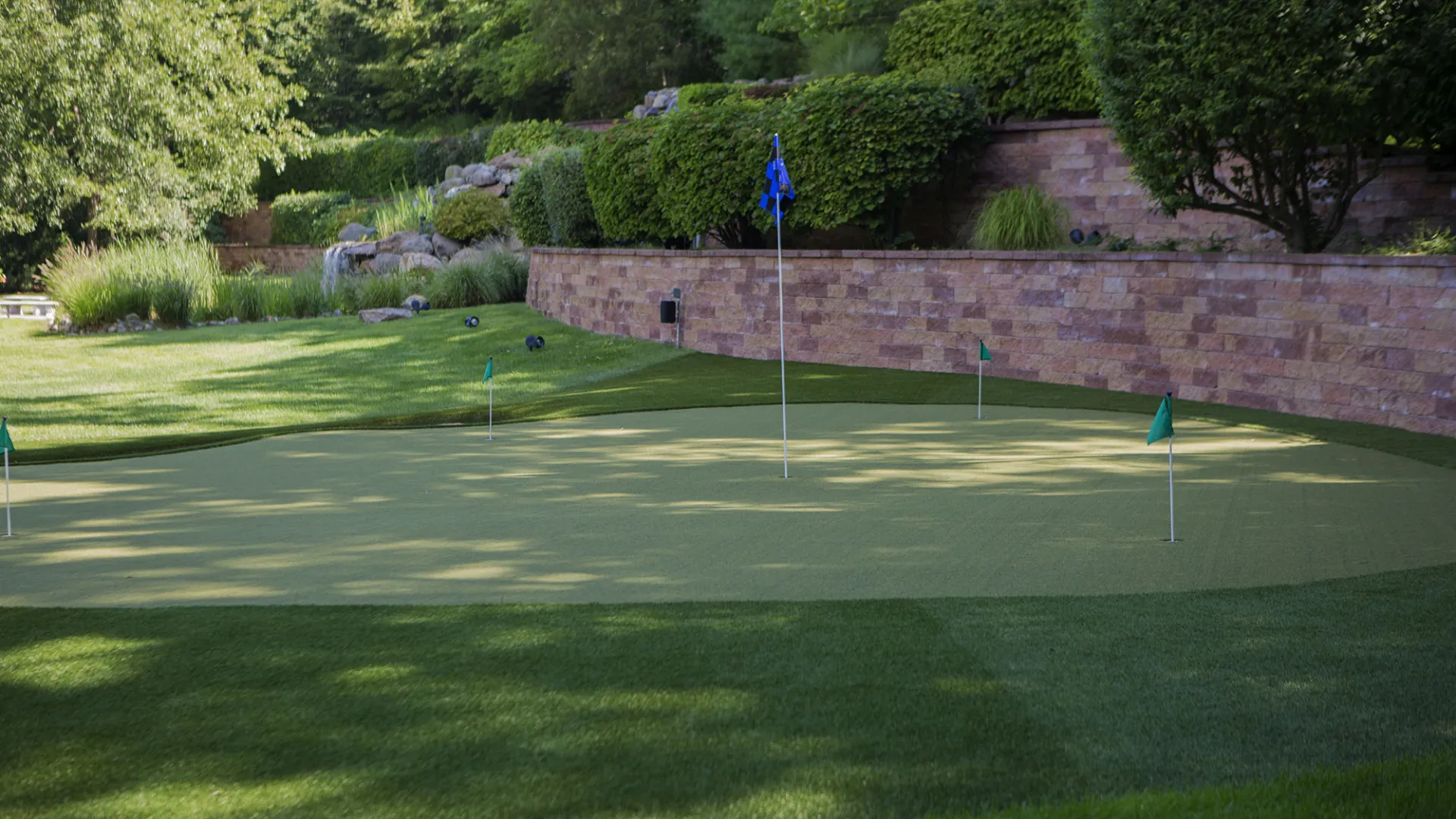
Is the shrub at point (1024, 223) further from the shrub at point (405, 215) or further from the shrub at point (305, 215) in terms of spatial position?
the shrub at point (305, 215)

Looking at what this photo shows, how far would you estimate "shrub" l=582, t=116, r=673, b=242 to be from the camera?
18828 millimetres

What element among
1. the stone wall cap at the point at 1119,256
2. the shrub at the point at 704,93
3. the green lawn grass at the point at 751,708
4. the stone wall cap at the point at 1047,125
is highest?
the shrub at the point at 704,93

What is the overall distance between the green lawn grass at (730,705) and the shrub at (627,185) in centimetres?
1414

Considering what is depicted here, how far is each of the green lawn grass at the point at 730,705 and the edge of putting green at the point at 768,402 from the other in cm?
525

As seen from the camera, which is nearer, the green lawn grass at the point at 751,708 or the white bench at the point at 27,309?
the green lawn grass at the point at 751,708

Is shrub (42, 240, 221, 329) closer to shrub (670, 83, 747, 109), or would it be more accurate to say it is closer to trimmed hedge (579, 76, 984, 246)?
trimmed hedge (579, 76, 984, 246)

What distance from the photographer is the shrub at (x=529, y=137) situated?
3347 cm

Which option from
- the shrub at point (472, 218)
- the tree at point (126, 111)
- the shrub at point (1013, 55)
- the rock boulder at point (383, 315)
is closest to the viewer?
the shrub at point (1013, 55)

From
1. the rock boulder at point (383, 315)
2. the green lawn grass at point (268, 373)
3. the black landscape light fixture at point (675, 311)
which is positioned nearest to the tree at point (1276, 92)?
the black landscape light fixture at point (675, 311)

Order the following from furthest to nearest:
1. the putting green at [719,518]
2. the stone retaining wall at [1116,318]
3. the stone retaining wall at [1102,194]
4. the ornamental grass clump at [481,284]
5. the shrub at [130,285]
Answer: the ornamental grass clump at [481,284] → the shrub at [130,285] → the stone retaining wall at [1102,194] → the stone retaining wall at [1116,318] → the putting green at [719,518]

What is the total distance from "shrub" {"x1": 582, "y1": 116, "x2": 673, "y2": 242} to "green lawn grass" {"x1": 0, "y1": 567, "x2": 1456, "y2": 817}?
557 inches

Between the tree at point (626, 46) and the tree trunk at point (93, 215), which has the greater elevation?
the tree at point (626, 46)

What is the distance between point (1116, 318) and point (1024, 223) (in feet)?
8.00

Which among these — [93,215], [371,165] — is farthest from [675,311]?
[371,165]
